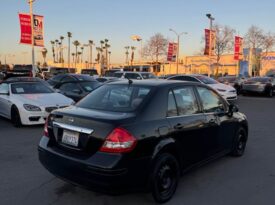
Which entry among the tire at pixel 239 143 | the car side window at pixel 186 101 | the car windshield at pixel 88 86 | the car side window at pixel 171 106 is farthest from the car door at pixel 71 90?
the car side window at pixel 171 106

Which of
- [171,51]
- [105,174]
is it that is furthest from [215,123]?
[171,51]

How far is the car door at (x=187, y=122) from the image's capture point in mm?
4543

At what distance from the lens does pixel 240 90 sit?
24.1 metres

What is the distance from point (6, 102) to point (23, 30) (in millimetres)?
12034

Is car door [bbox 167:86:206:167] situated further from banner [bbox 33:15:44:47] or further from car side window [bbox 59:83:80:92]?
banner [bbox 33:15:44:47]

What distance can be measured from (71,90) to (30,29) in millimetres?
10045

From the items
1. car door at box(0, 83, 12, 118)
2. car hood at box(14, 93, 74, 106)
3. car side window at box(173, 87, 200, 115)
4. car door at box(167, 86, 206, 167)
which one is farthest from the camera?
car door at box(0, 83, 12, 118)

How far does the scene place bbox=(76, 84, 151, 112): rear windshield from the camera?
4.49 m

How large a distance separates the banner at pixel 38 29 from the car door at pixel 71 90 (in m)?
9.51

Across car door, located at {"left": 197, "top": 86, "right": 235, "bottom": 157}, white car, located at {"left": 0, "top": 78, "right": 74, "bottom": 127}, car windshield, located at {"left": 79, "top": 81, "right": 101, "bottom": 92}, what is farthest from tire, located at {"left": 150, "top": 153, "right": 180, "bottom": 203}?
car windshield, located at {"left": 79, "top": 81, "right": 101, "bottom": 92}

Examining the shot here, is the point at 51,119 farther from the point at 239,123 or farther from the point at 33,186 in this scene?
the point at 239,123

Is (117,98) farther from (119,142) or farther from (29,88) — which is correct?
(29,88)

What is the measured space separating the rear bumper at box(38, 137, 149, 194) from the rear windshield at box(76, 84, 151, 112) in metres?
0.80

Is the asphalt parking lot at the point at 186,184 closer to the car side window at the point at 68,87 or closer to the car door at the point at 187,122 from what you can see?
the car door at the point at 187,122
